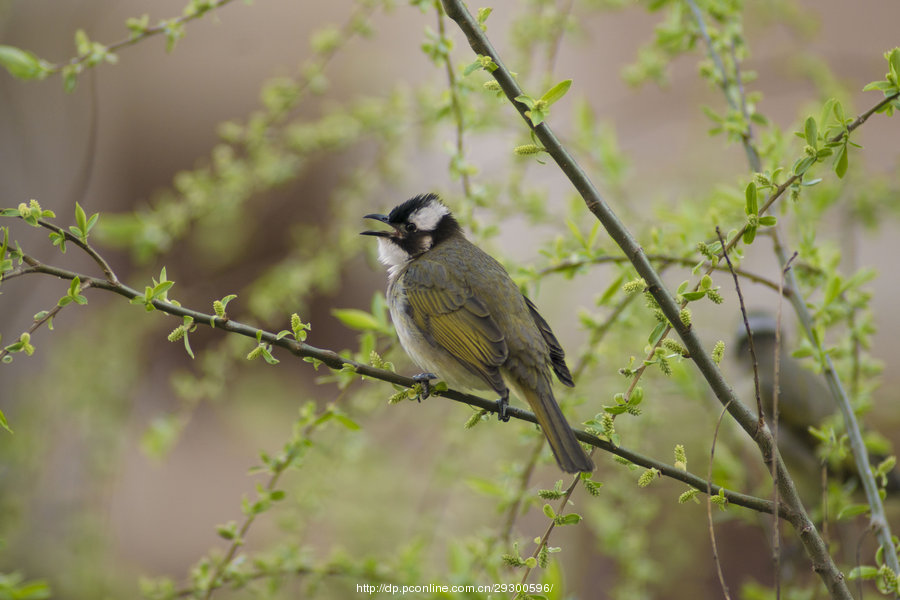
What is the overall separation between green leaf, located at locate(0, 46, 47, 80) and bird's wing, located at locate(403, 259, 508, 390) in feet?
4.40

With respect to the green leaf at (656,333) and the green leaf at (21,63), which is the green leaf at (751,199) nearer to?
the green leaf at (656,333)

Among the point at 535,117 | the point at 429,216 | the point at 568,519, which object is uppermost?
the point at 429,216

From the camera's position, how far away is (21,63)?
1929 millimetres

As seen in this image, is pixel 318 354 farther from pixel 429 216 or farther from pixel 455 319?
pixel 429 216

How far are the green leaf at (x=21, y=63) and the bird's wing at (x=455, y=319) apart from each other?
4.40 ft

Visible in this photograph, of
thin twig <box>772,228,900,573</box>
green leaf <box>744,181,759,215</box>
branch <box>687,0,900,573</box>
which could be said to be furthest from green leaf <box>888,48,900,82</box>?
thin twig <box>772,228,900,573</box>

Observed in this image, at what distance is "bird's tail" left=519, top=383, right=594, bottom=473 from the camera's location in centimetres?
177

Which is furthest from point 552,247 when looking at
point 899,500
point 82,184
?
point 899,500

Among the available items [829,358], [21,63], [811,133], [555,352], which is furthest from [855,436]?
[21,63]

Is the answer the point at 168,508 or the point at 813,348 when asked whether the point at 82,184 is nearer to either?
the point at 813,348

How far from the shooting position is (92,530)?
3678mm

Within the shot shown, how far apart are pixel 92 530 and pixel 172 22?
103 inches

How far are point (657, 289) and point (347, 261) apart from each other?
2.69m

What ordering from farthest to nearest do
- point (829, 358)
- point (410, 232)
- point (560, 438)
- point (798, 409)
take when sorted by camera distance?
1. point (798, 409)
2. point (410, 232)
3. point (829, 358)
4. point (560, 438)
